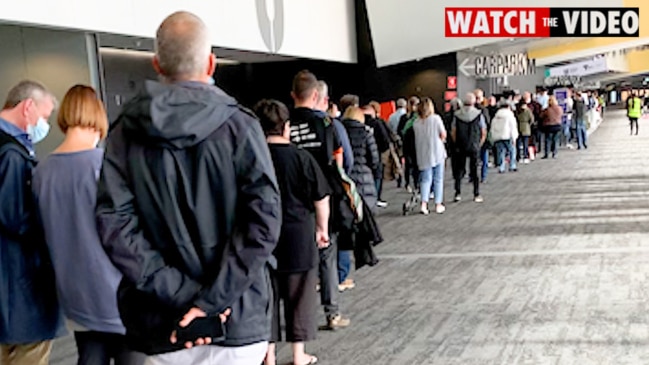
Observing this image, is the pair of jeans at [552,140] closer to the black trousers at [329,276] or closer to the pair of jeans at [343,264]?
the pair of jeans at [343,264]

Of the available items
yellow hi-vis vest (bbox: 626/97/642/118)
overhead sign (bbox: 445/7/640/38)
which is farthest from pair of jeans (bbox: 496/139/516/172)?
yellow hi-vis vest (bbox: 626/97/642/118)

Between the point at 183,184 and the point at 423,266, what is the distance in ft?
17.4

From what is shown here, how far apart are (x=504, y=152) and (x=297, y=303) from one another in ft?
39.2

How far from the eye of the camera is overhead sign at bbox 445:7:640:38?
1748cm

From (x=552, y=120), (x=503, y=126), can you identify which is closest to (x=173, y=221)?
(x=503, y=126)

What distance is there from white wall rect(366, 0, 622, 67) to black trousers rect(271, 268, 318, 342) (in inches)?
561

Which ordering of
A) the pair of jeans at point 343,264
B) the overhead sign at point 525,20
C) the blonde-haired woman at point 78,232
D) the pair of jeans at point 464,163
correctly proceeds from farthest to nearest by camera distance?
the overhead sign at point 525,20
the pair of jeans at point 464,163
the pair of jeans at point 343,264
the blonde-haired woman at point 78,232

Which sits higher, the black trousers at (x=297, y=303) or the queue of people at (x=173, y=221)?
the queue of people at (x=173, y=221)

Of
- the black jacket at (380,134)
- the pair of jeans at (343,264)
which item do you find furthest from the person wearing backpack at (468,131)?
the pair of jeans at (343,264)

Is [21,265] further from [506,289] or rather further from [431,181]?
[431,181]

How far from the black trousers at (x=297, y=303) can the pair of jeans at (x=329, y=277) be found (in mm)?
498

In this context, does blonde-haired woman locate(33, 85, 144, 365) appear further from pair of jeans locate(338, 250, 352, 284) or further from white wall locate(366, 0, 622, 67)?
white wall locate(366, 0, 622, 67)

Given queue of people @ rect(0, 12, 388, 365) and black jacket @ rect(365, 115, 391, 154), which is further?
black jacket @ rect(365, 115, 391, 154)

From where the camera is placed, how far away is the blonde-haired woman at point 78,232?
2.87 m
